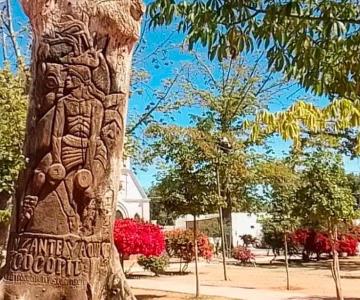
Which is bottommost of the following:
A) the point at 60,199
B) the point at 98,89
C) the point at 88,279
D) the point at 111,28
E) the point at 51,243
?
the point at 88,279

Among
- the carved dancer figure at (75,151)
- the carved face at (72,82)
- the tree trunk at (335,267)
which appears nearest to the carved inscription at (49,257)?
the carved dancer figure at (75,151)

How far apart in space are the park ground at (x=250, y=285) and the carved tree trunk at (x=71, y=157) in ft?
32.7

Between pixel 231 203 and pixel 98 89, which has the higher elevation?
pixel 231 203

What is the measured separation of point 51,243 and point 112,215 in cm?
47

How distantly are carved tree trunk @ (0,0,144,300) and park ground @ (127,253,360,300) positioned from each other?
9.97 meters

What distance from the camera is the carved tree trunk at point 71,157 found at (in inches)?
138

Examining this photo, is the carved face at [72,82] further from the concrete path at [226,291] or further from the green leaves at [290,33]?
the concrete path at [226,291]

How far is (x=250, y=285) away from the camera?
54.6ft

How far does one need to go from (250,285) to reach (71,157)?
13939 millimetres

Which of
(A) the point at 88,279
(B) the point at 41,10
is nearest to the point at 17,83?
(B) the point at 41,10

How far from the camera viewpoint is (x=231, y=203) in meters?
22.2

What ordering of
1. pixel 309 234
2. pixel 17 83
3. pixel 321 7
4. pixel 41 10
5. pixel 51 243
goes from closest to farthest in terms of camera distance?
1. pixel 321 7
2. pixel 51 243
3. pixel 41 10
4. pixel 17 83
5. pixel 309 234

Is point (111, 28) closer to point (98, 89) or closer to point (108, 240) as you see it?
point (98, 89)

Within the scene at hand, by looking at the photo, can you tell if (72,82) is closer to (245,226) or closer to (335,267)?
(335,267)
